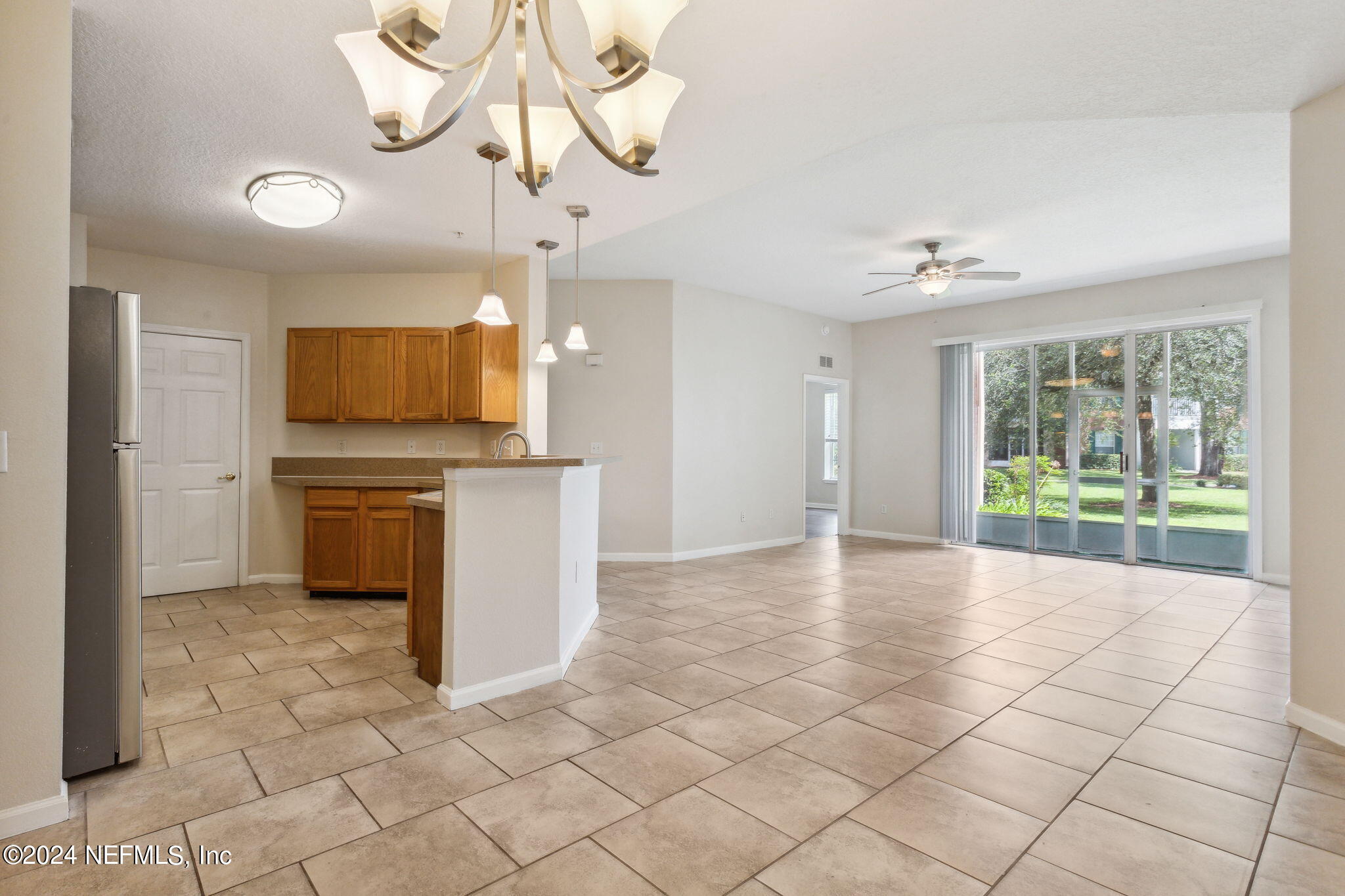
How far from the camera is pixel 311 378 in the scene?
5332mm

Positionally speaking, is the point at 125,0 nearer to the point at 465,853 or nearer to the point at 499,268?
the point at 465,853

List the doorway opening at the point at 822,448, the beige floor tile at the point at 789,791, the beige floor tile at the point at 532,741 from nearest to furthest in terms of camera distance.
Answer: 1. the beige floor tile at the point at 789,791
2. the beige floor tile at the point at 532,741
3. the doorway opening at the point at 822,448

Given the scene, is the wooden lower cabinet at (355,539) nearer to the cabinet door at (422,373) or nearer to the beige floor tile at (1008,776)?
the cabinet door at (422,373)

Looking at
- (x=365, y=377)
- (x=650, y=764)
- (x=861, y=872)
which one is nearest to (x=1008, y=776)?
(x=861, y=872)

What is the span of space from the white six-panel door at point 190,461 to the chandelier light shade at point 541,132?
14.3 feet

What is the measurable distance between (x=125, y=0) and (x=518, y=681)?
9.67 feet

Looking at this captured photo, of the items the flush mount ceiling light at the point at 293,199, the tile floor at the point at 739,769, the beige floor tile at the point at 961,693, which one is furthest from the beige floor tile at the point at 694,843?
the flush mount ceiling light at the point at 293,199

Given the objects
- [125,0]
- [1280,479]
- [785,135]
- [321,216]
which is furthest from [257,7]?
[1280,479]

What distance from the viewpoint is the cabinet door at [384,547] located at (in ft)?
16.2

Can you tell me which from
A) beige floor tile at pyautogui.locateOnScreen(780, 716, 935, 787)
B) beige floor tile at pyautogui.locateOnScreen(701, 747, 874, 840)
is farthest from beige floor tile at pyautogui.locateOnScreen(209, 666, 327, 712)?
beige floor tile at pyautogui.locateOnScreen(780, 716, 935, 787)

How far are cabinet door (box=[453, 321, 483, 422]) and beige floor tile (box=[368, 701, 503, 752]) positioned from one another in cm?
266

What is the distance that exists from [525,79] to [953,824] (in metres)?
2.50

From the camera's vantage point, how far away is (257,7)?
7.09 feet

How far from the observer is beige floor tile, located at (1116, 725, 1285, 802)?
2.29 meters
